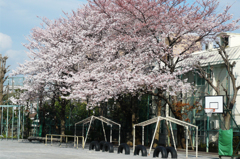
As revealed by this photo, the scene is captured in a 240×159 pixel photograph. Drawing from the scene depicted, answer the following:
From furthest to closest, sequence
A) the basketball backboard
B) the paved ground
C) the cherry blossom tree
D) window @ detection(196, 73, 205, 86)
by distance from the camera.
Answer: window @ detection(196, 73, 205, 86), the cherry blossom tree, the basketball backboard, the paved ground

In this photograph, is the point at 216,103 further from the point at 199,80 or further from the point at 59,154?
the point at 59,154

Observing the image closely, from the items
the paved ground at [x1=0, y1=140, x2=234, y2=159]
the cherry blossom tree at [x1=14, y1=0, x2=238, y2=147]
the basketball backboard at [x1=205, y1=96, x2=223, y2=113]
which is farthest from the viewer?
the cherry blossom tree at [x1=14, y1=0, x2=238, y2=147]

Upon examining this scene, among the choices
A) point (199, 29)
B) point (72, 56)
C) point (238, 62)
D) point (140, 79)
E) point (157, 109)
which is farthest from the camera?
point (157, 109)

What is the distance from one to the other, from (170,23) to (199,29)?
1890mm

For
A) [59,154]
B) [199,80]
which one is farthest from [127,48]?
[59,154]

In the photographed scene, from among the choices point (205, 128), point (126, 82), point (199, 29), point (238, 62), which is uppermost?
point (199, 29)

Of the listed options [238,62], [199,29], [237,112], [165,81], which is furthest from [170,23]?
[237,112]

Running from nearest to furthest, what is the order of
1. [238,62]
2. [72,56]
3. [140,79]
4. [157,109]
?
[140,79], [238,62], [72,56], [157,109]

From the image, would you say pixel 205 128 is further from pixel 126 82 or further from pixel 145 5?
pixel 145 5

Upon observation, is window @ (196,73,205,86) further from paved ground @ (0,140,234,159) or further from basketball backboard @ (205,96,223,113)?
basketball backboard @ (205,96,223,113)

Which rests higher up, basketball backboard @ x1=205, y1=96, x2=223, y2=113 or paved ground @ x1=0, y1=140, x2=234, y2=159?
basketball backboard @ x1=205, y1=96, x2=223, y2=113

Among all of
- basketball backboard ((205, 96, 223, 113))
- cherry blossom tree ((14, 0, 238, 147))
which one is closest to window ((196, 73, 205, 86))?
cherry blossom tree ((14, 0, 238, 147))

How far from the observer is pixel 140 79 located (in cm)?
2133

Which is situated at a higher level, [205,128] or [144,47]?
[144,47]
